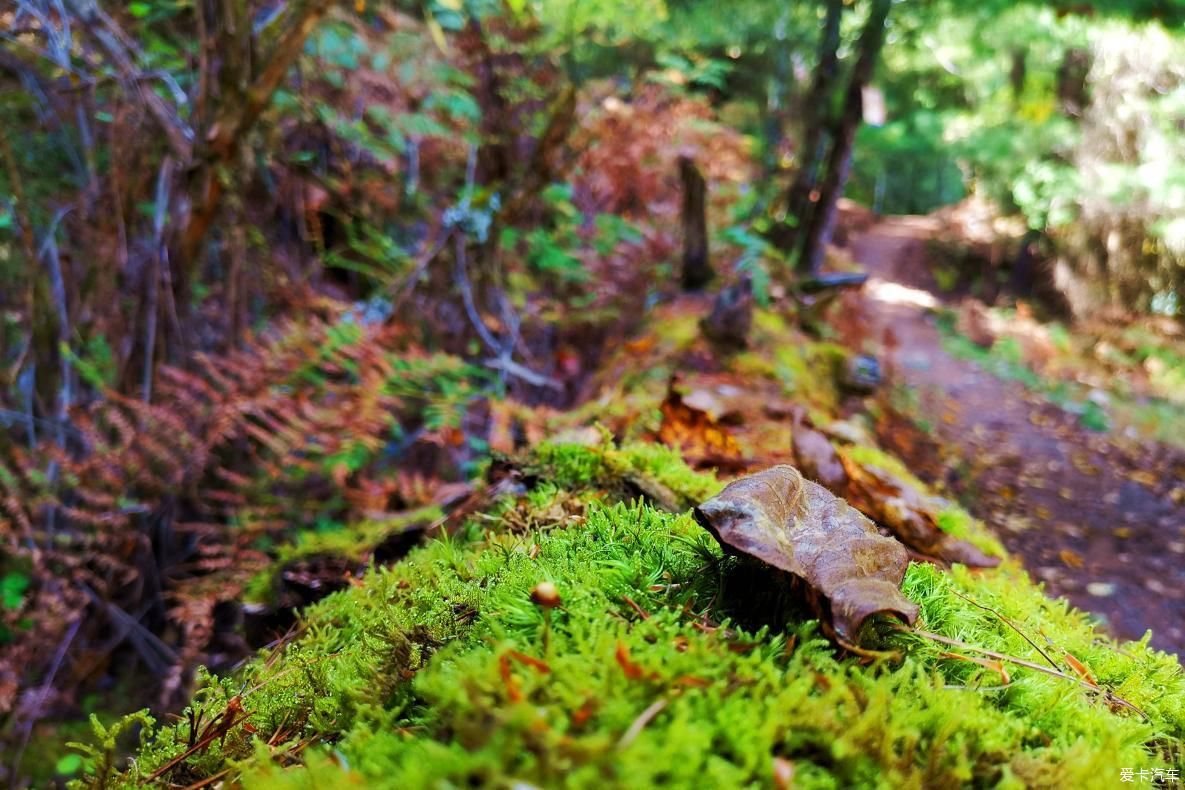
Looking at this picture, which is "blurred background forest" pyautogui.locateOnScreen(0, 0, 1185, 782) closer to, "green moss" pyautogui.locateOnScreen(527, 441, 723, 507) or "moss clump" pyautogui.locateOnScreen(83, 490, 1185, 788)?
"green moss" pyautogui.locateOnScreen(527, 441, 723, 507)

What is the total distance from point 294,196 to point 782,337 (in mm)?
4190

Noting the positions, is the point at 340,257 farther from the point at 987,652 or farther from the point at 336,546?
the point at 987,652

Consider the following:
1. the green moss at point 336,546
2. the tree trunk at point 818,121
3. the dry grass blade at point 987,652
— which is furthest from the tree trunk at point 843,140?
the dry grass blade at point 987,652

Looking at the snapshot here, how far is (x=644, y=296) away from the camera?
22.3ft

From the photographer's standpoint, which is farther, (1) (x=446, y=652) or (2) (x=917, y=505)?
(2) (x=917, y=505)

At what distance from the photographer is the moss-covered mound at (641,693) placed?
2.51 ft

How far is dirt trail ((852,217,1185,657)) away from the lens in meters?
4.77

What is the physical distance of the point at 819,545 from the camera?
1.13 meters

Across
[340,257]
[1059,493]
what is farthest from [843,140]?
[340,257]

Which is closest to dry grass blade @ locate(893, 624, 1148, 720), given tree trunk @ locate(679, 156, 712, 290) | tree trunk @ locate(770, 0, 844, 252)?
tree trunk @ locate(679, 156, 712, 290)

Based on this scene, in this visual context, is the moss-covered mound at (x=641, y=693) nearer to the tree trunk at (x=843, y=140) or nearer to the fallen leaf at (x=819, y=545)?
the fallen leaf at (x=819, y=545)

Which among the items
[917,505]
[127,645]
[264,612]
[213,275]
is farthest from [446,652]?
[213,275]

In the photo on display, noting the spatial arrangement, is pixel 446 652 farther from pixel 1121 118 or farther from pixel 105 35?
pixel 1121 118

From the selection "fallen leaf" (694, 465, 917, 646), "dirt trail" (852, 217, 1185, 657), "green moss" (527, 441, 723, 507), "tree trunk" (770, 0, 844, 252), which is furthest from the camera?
"tree trunk" (770, 0, 844, 252)
